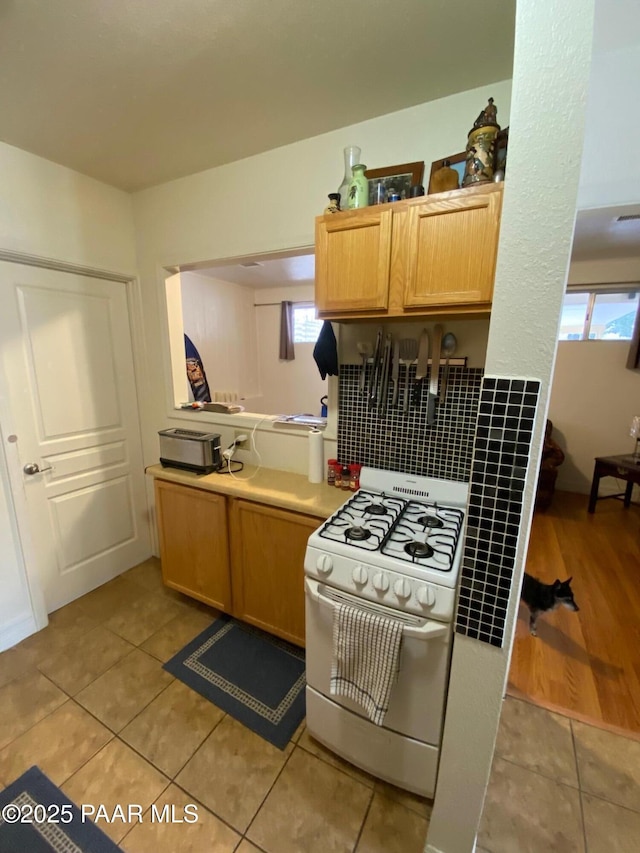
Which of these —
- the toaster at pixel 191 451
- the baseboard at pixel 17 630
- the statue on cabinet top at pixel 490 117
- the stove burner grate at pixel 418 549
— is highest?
the statue on cabinet top at pixel 490 117

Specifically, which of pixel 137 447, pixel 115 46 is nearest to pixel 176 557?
pixel 137 447

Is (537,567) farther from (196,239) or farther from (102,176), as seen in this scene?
(102,176)

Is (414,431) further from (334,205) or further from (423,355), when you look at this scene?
(334,205)

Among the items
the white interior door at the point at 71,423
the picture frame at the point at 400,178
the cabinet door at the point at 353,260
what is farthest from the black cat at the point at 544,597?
the white interior door at the point at 71,423

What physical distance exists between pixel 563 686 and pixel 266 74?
9.74 feet

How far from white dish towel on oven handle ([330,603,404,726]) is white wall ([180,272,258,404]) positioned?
137 inches

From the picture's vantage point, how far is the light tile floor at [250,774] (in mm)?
1149

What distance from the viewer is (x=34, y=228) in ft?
6.05

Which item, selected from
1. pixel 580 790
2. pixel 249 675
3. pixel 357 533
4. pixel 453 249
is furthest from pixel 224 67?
pixel 580 790

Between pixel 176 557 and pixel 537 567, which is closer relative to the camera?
pixel 176 557

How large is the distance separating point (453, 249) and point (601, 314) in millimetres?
3835

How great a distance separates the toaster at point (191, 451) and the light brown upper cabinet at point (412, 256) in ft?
3.26

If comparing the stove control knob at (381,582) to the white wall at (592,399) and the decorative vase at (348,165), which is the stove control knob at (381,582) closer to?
the decorative vase at (348,165)

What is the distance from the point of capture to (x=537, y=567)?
266 cm
